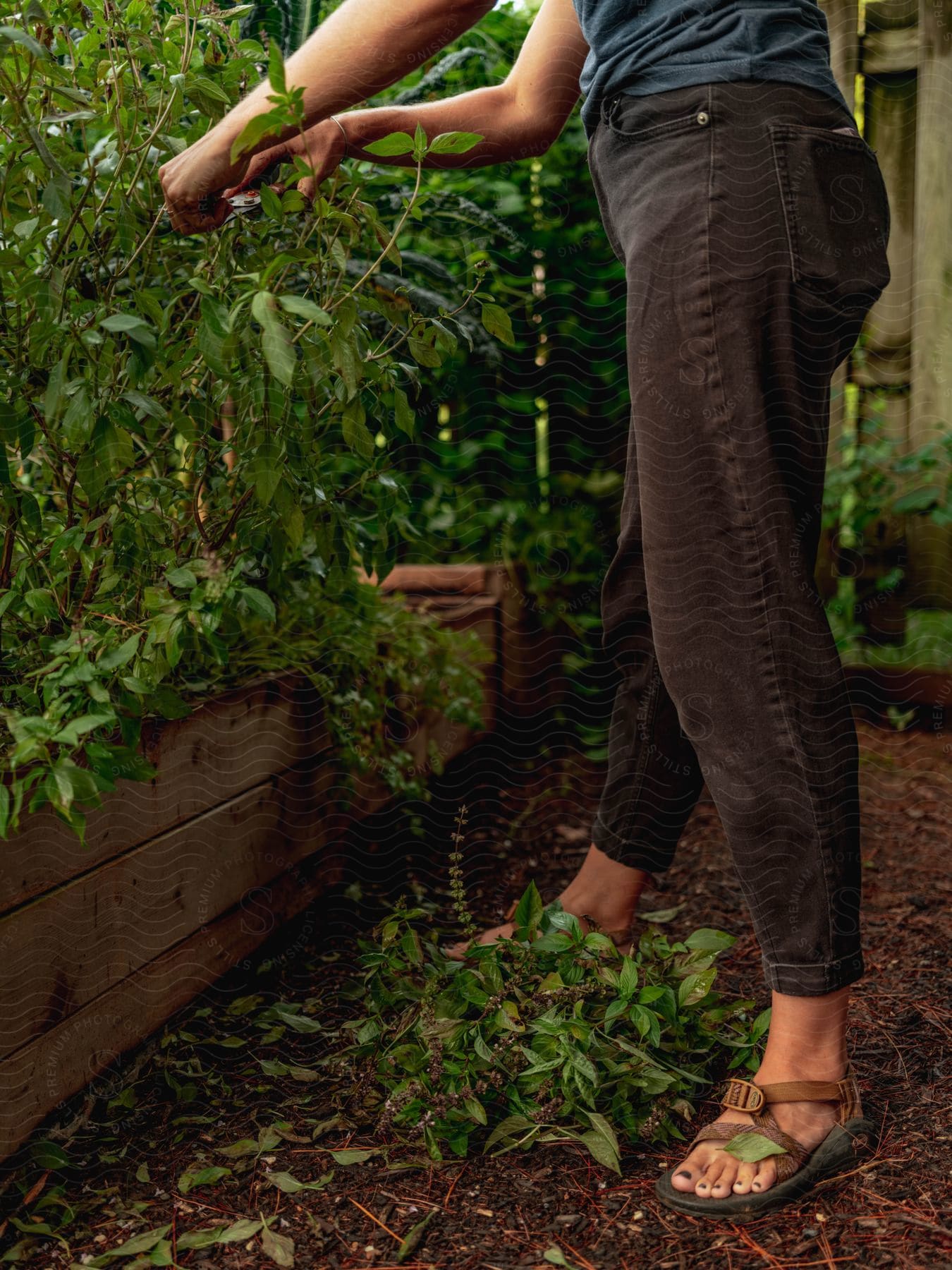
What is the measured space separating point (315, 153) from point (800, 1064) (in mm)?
1167

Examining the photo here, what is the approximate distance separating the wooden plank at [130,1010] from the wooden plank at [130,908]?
0.06 ft

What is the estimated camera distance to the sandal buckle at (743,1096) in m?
1.21

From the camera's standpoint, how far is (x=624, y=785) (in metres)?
1.60

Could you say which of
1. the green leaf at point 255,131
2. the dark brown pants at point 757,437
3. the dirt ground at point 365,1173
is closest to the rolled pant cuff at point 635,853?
the dirt ground at point 365,1173

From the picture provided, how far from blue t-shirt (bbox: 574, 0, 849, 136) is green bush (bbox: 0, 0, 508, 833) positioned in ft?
0.81

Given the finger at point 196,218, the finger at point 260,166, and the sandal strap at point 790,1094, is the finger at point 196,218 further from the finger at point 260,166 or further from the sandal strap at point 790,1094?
the sandal strap at point 790,1094

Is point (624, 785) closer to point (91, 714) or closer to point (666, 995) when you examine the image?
point (666, 995)

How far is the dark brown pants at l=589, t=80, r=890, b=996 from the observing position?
115 centimetres

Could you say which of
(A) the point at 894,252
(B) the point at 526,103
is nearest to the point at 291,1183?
(B) the point at 526,103

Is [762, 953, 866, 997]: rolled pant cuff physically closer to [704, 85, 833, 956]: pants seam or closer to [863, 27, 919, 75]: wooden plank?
[704, 85, 833, 956]: pants seam

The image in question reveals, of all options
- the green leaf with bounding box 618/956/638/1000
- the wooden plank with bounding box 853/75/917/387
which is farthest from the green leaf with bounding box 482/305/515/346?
the wooden plank with bounding box 853/75/917/387

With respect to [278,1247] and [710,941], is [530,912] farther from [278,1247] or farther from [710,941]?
[278,1247]

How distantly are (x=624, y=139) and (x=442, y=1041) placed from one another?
3.46ft

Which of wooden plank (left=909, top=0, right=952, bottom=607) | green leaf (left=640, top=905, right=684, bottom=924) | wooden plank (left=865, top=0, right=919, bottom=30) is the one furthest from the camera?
wooden plank (left=909, top=0, right=952, bottom=607)
